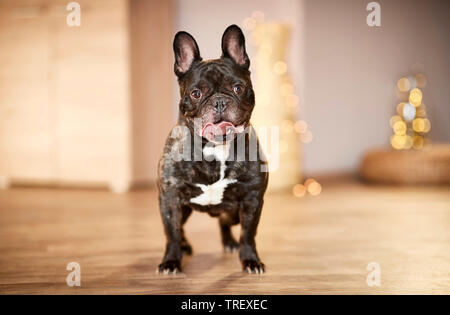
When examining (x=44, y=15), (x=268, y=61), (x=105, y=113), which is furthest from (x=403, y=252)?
(x=44, y=15)

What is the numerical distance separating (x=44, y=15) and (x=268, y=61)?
7.12ft

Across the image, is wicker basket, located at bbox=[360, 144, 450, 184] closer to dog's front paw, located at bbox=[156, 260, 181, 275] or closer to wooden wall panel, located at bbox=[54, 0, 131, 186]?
wooden wall panel, located at bbox=[54, 0, 131, 186]

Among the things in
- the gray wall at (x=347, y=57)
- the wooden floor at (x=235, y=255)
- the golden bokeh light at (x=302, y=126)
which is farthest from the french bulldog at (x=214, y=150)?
the golden bokeh light at (x=302, y=126)

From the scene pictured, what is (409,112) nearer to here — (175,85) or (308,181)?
(308,181)

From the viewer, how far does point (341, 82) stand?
16.5 ft

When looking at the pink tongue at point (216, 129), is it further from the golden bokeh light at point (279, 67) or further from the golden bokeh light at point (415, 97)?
the golden bokeh light at point (415, 97)

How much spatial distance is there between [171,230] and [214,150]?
359 millimetres

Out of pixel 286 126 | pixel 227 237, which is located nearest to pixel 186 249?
pixel 227 237

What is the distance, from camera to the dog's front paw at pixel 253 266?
1.65 meters

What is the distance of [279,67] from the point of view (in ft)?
12.9

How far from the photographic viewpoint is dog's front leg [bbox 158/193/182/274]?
165 cm

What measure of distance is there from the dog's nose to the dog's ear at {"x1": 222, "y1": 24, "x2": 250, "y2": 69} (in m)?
0.21
